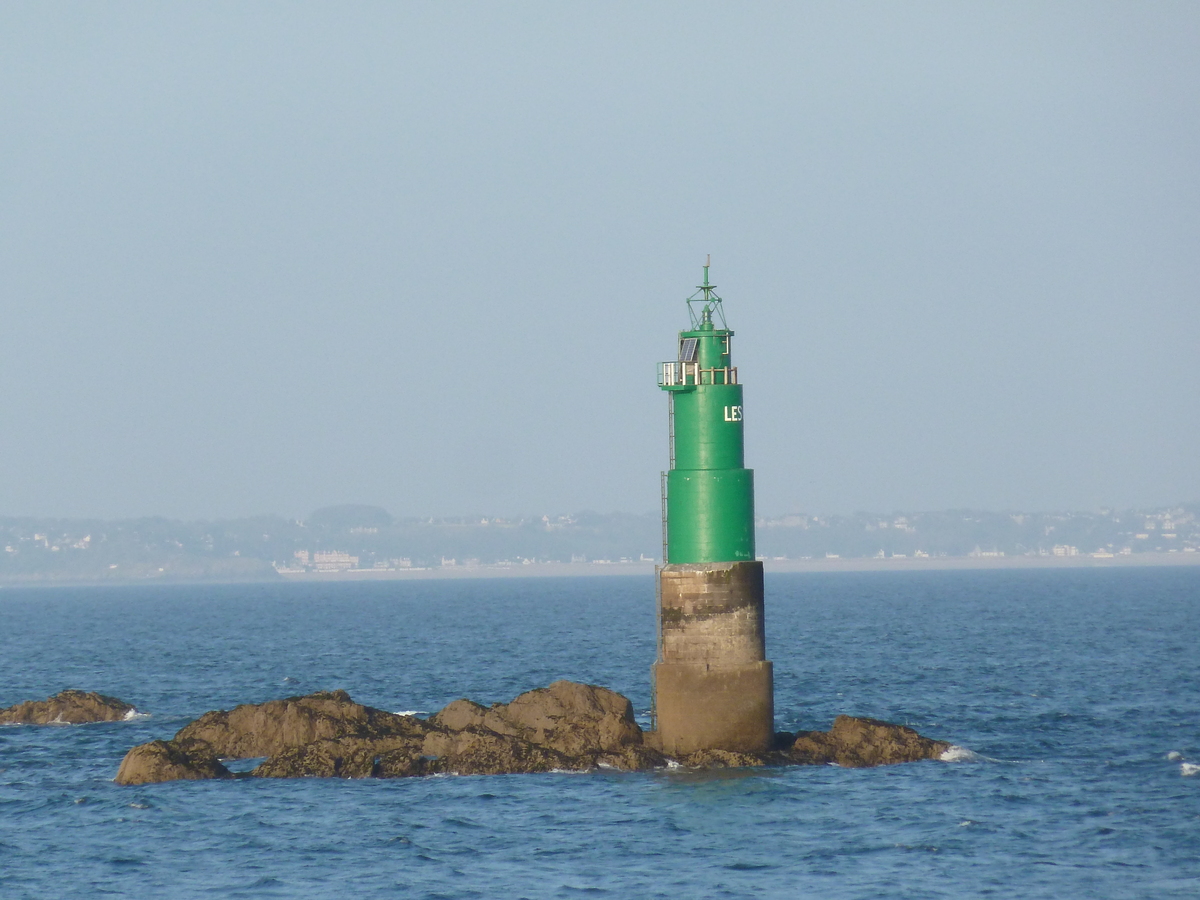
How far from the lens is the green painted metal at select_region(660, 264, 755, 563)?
128ft

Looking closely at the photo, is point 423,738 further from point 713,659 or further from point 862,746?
point 862,746

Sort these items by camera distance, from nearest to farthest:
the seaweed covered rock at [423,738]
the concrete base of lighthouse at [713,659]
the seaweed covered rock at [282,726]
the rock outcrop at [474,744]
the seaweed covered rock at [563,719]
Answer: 1. the concrete base of lighthouse at [713,659]
2. the rock outcrop at [474,744]
3. the seaweed covered rock at [423,738]
4. the seaweed covered rock at [563,719]
5. the seaweed covered rock at [282,726]

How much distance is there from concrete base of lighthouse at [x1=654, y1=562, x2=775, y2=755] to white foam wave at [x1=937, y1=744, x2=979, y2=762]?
531cm

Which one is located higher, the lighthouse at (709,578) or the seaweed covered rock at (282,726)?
the lighthouse at (709,578)

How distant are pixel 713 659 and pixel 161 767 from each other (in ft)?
44.9

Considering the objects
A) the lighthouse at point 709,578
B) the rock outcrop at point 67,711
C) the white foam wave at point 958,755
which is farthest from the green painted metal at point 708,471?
the rock outcrop at point 67,711

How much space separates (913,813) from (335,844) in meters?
12.1

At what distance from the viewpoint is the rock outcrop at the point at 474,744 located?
39.5 meters

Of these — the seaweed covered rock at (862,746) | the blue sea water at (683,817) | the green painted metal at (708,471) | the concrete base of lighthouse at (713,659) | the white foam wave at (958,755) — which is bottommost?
the blue sea water at (683,817)

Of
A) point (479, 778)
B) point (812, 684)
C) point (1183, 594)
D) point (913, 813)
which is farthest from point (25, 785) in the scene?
point (1183, 594)

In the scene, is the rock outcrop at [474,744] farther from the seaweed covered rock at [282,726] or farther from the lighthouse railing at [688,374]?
the lighthouse railing at [688,374]

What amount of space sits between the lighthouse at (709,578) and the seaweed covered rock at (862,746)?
1.64 meters

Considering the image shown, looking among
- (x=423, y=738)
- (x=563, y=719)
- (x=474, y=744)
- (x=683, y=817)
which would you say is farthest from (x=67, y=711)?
(x=683, y=817)

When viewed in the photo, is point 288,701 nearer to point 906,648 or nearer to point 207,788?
point 207,788
